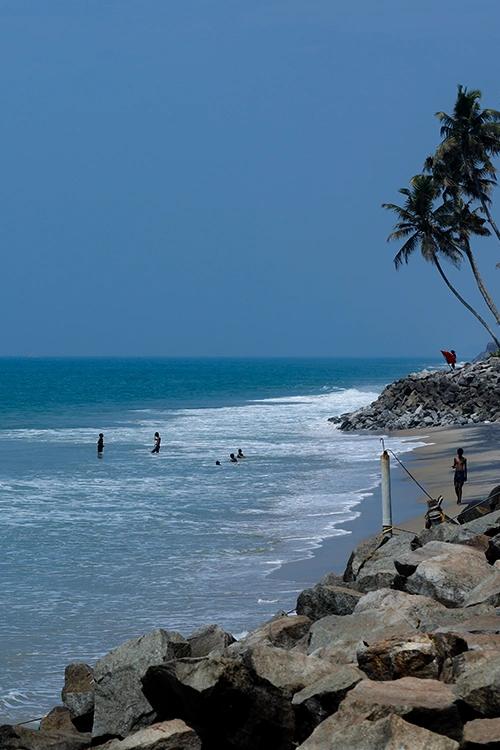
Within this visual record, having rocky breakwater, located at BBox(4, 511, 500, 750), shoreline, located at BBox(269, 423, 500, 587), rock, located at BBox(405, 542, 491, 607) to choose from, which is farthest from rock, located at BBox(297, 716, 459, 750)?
shoreline, located at BBox(269, 423, 500, 587)

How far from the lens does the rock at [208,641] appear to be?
10516 millimetres

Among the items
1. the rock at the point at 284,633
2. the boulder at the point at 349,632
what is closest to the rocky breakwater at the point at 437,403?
the rock at the point at 284,633

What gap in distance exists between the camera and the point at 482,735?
6.82 metres

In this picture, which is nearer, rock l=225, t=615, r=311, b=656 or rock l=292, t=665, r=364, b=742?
rock l=292, t=665, r=364, b=742

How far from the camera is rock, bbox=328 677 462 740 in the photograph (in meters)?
7.11

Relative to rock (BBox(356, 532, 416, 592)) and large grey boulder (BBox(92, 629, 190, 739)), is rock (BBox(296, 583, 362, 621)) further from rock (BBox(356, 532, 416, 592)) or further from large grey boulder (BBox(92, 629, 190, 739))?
large grey boulder (BBox(92, 629, 190, 739))

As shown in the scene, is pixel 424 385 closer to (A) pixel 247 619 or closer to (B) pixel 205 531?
(B) pixel 205 531

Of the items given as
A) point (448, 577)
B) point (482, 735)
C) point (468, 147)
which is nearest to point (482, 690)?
point (482, 735)

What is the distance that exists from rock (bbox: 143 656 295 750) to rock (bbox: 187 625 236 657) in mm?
1875

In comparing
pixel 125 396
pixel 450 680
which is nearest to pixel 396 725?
pixel 450 680

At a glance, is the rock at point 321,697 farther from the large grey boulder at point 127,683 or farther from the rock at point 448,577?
the rock at point 448,577

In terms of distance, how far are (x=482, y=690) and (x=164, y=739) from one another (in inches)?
94.6

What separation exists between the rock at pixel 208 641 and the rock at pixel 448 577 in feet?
6.68

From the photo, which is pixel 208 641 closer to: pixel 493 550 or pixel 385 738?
pixel 493 550
